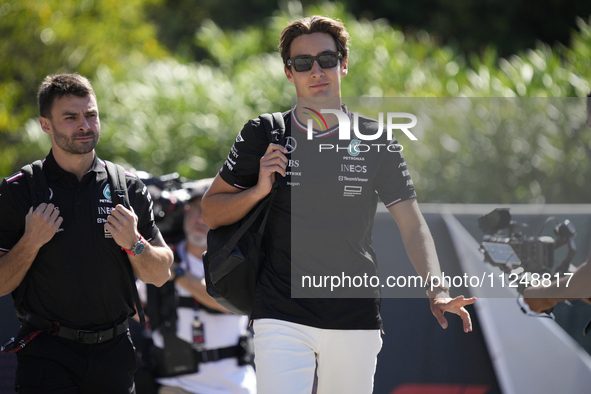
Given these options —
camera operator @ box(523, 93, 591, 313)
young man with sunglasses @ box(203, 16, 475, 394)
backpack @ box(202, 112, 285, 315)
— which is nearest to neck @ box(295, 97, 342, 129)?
young man with sunglasses @ box(203, 16, 475, 394)

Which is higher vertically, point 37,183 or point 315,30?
point 315,30

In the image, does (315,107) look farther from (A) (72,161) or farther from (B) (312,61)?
(A) (72,161)

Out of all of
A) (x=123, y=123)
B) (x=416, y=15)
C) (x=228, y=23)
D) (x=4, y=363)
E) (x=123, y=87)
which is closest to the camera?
(x=4, y=363)

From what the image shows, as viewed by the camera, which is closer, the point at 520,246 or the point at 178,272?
the point at 520,246

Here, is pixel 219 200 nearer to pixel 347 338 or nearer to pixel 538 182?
pixel 347 338

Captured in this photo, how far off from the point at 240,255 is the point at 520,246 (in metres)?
1.87

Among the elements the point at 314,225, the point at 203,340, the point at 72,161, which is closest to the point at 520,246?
the point at 314,225

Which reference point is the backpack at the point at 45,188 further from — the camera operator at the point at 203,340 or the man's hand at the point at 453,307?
the man's hand at the point at 453,307

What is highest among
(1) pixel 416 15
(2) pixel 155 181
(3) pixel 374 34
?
(1) pixel 416 15

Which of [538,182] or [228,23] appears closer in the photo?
[538,182]

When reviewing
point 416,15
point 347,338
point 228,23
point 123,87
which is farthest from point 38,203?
point 228,23

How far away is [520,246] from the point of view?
396 cm

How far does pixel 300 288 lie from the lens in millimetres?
2975

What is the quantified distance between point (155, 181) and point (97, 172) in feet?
4.29
